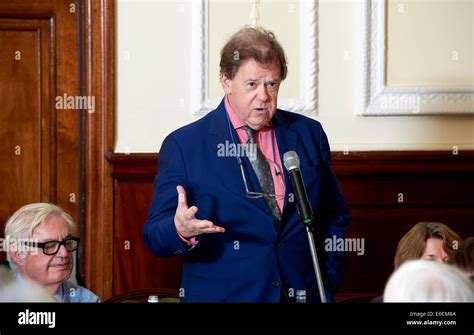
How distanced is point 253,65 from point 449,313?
0.69m

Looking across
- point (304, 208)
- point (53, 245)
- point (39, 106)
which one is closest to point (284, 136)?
point (304, 208)

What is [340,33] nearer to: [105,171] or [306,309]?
[105,171]

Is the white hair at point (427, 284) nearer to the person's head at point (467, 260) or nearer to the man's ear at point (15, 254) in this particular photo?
the person's head at point (467, 260)

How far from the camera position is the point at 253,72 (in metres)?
2.11

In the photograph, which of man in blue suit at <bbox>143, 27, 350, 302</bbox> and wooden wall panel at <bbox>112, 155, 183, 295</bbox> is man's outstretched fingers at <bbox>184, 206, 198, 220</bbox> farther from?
wooden wall panel at <bbox>112, 155, 183, 295</bbox>

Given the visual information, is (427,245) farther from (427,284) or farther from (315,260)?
(427,284)

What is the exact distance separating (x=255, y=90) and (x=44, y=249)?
1.99 feet

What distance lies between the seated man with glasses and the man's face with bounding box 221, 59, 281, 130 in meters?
0.50

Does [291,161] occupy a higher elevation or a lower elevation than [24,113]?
lower

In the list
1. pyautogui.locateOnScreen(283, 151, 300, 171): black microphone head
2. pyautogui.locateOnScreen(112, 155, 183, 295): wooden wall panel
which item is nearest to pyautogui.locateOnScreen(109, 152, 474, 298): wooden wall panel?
pyautogui.locateOnScreen(112, 155, 183, 295): wooden wall panel

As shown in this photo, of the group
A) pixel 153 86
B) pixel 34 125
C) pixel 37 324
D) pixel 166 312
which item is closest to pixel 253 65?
pixel 166 312

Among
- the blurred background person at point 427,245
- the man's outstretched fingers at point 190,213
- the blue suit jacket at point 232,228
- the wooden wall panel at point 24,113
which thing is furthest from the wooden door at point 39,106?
the man's outstretched fingers at point 190,213

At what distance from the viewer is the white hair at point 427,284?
1387 millimetres

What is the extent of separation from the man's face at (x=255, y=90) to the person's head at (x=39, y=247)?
0.50 metres
